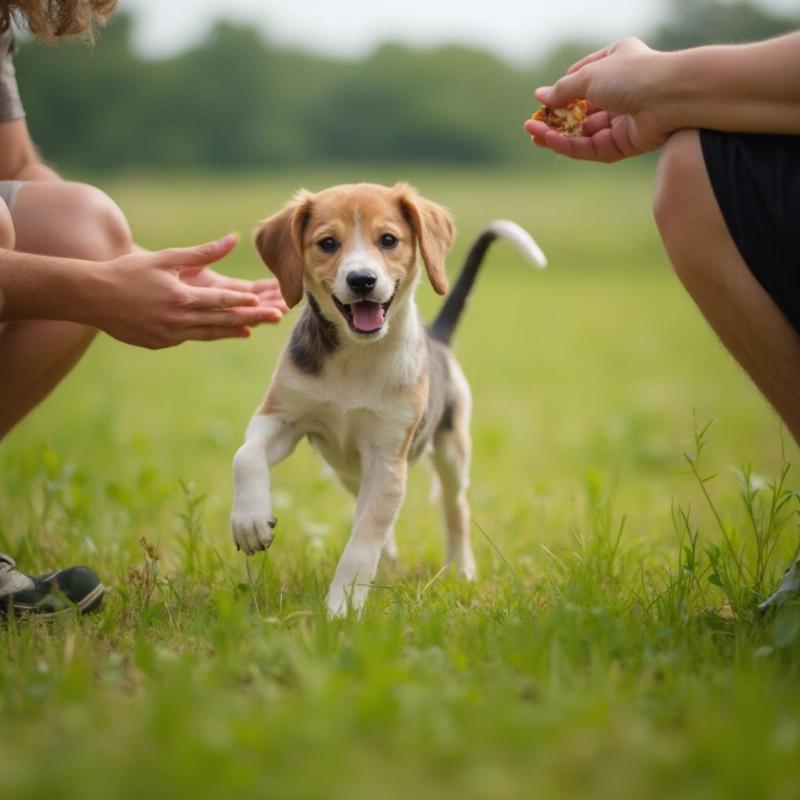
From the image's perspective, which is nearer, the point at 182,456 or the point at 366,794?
the point at 366,794

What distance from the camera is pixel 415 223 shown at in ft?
12.2

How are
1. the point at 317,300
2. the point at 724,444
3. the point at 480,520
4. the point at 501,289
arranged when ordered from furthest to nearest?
1. the point at 501,289
2. the point at 724,444
3. the point at 480,520
4. the point at 317,300

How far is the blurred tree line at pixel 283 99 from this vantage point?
3100cm

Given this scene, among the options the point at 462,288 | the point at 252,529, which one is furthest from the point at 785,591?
the point at 462,288

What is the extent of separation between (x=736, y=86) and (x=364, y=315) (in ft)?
4.44

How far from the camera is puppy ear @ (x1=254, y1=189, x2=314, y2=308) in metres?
3.56

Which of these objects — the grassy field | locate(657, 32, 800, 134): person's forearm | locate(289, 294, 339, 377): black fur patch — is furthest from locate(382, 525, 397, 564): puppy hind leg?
locate(657, 32, 800, 134): person's forearm

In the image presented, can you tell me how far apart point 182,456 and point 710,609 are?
A: 397 centimetres

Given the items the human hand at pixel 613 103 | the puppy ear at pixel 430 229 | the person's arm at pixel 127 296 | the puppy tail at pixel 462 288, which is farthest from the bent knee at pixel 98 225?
the puppy tail at pixel 462 288

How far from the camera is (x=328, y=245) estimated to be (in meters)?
3.61

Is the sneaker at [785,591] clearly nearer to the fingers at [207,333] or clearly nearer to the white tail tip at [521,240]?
the white tail tip at [521,240]

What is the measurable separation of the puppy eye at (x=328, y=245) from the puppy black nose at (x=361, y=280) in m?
0.26

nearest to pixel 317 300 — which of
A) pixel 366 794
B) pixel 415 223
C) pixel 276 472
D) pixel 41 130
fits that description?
pixel 415 223

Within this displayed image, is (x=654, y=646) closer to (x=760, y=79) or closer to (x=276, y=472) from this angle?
(x=760, y=79)
